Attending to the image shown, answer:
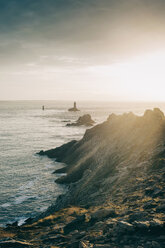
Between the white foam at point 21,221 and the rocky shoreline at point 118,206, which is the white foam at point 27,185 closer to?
the white foam at point 21,221

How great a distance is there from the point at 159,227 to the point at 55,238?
229 inches

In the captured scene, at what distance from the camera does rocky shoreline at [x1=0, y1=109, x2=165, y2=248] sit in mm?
10336

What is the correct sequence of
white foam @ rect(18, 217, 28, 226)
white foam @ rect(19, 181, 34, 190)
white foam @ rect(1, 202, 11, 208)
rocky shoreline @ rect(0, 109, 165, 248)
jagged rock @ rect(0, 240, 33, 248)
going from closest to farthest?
rocky shoreline @ rect(0, 109, 165, 248), jagged rock @ rect(0, 240, 33, 248), white foam @ rect(18, 217, 28, 226), white foam @ rect(1, 202, 11, 208), white foam @ rect(19, 181, 34, 190)

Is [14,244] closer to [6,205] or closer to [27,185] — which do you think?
[6,205]

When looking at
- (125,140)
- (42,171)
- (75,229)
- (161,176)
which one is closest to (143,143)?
(125,140)

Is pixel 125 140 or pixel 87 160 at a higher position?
pixel 125 140

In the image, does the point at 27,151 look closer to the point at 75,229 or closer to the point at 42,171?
the point at 42,171

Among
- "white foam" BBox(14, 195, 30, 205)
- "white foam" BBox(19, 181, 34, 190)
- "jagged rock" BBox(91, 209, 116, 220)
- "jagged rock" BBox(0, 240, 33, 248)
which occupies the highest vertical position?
"jagged rock" BBox(91, 209, 116, 220)

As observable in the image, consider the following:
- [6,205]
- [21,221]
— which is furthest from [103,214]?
[6,205]

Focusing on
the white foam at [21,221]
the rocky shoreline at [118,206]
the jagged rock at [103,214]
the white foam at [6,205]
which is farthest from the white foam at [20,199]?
the jagged rock at [103,214]

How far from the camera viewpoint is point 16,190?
3172 centimetres

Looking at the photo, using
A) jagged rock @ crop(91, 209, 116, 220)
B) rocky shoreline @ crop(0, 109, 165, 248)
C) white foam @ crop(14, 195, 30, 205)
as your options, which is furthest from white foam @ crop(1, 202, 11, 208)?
jagged rock @ crop(91, 209, 116, 220)

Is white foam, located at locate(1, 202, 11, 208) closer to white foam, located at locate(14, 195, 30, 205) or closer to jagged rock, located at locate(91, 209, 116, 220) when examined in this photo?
white foam, located at locate(14, 195, 30, 205)

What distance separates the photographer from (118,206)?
578 inches
